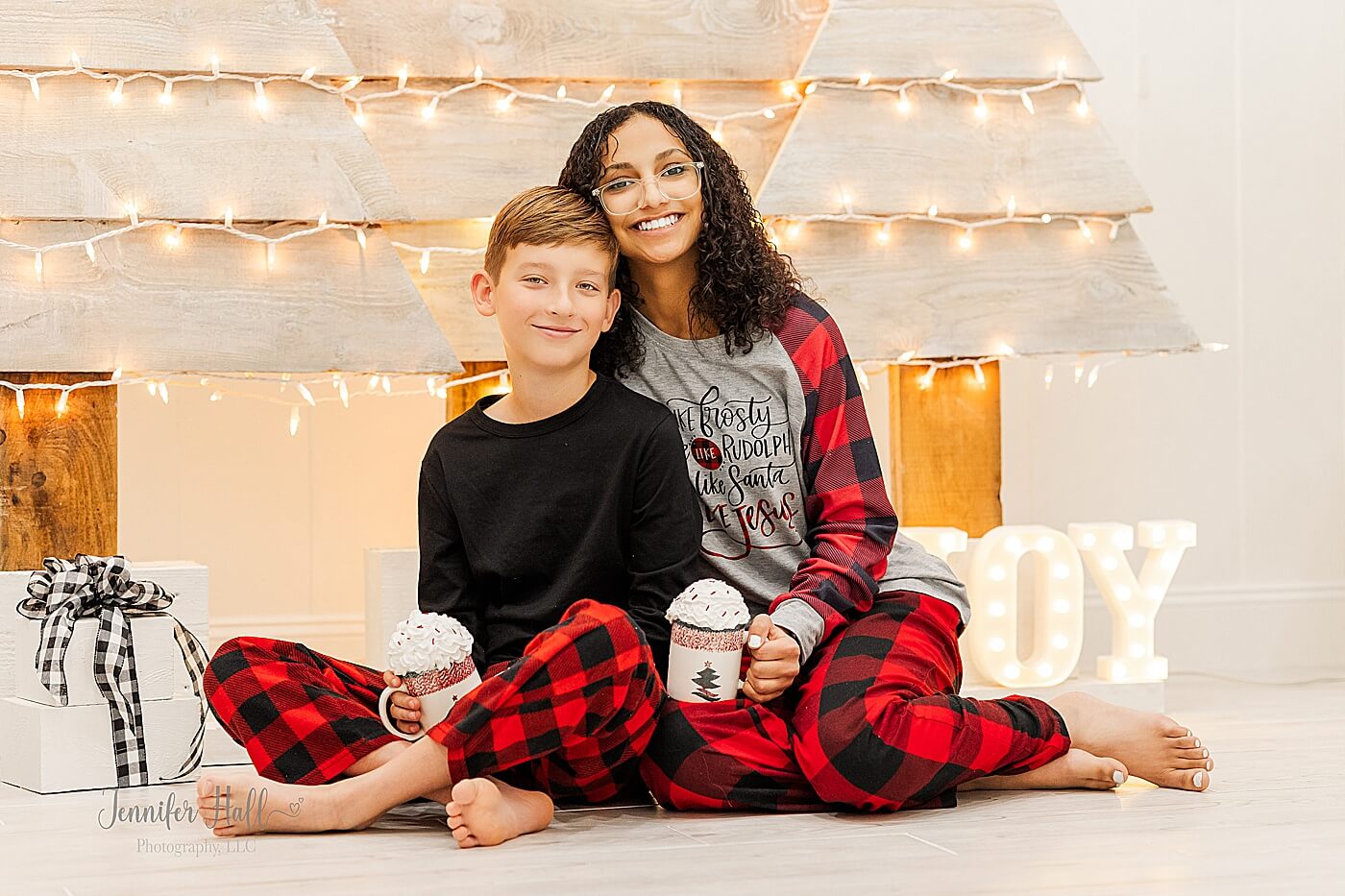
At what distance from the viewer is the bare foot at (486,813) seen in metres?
1.28

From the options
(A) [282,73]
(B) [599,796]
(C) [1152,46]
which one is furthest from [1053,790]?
(C) [1152,46]

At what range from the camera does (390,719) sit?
4.58 feet

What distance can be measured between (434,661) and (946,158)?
1.08m

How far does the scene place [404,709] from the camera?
1.38 m

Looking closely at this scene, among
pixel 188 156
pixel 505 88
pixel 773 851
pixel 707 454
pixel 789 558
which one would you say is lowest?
pixel 773 851

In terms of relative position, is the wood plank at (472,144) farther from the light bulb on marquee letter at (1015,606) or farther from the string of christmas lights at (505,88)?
the light bulb on marquee letter at (1015,606)

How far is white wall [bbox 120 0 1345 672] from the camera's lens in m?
2.50

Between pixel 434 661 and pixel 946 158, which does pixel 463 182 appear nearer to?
pixel 946 158

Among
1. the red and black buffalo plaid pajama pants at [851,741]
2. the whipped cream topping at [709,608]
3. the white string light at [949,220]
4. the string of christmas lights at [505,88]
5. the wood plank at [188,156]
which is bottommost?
the red and black buffalo plaid pajama pants at [851,741]

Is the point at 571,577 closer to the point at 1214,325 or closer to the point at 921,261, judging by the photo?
the point at 921,261

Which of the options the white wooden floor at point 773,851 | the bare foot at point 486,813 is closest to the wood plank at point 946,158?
the white wooden floor at point 773,851

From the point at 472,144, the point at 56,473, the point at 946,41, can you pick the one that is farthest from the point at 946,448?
the point at 56,473

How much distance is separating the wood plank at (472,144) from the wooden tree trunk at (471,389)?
203mm

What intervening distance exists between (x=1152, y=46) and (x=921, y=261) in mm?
760
